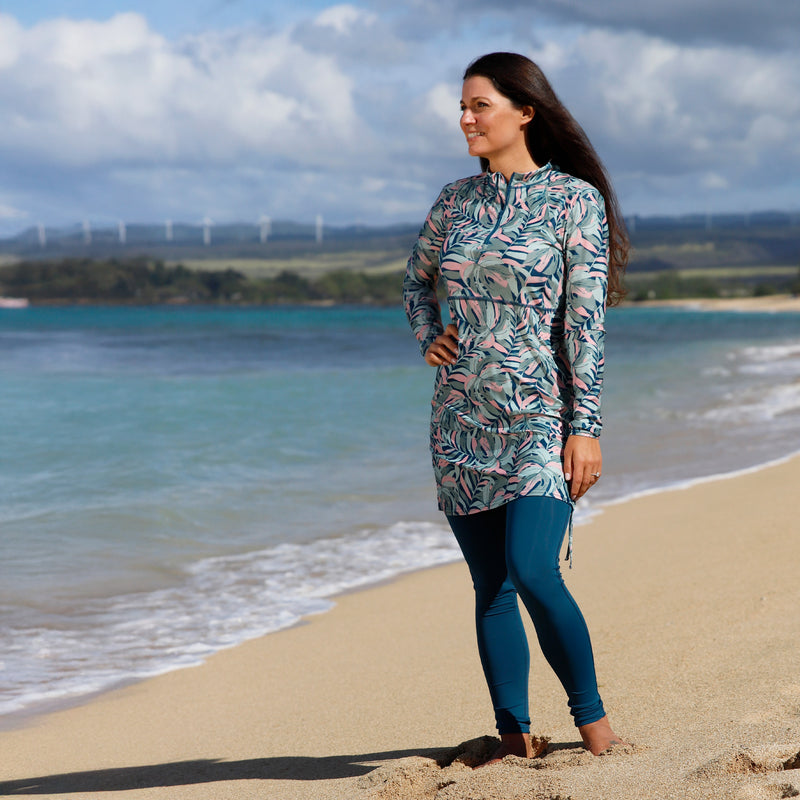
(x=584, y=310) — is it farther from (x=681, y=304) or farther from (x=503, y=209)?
(x=681, y=304)

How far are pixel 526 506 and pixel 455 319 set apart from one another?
482mm

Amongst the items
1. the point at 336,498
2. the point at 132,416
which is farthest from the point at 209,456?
the point at 132,416

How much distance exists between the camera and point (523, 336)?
2.17 metres

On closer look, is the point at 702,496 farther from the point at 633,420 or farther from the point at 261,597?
the point at 633,420

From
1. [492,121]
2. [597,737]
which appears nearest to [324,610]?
[597,737]

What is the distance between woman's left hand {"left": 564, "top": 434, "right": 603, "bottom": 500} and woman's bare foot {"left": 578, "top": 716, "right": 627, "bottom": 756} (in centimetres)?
57

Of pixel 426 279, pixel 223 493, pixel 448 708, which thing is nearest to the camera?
pixel 426 279

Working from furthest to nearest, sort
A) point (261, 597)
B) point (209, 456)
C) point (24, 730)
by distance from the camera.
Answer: point (209, 456) → point (261, 597) → point (24, 730)

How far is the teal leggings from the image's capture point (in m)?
2.11

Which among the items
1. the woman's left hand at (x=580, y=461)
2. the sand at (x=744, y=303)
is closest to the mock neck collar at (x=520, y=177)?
the woman's left hand at (x=580, y=461)

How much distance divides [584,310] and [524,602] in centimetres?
69

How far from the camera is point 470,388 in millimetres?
2191

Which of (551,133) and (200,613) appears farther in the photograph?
(200,613)

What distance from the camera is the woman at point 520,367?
7.02 ft
